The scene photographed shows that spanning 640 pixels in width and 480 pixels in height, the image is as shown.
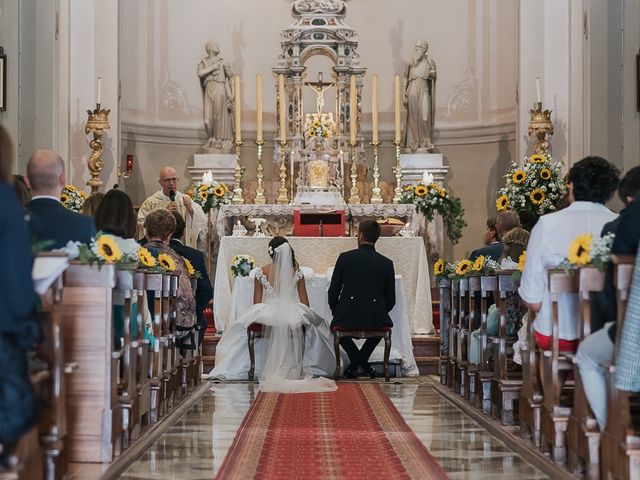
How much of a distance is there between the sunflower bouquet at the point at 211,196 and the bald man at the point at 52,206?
327 inches

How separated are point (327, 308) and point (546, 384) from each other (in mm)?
5513

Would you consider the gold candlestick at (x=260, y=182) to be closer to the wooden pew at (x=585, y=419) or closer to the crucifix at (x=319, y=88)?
the crucifix at (x=319, y=88)

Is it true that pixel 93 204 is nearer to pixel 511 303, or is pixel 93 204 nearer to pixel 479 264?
pixel 479 264

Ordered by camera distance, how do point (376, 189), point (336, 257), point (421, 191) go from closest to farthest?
point (336, 257)
point (421, 191)
point (376, 189)

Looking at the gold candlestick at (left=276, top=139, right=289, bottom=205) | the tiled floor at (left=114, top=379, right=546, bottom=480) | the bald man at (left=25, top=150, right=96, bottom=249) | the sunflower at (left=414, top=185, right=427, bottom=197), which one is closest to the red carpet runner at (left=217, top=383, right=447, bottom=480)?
the tiled floor at (left=114, top=379, right=546, bottom=480)

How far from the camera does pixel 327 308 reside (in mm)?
11914

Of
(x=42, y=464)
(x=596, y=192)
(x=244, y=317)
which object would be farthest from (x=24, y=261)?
(x=244, y=317)

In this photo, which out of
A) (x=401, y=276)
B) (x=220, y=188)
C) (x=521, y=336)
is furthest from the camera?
(x=220, y=188)

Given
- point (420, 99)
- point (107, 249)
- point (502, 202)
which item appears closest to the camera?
point (107, 249)

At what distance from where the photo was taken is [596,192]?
661cm

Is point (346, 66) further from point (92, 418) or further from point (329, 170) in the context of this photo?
point (92, 418)

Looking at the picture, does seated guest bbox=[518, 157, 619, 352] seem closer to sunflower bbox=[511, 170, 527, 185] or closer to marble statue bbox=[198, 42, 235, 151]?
sunflower bbox=[511, 170, 527, 185]

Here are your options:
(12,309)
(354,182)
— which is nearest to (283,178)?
(354,182)

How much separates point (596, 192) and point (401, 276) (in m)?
5.86
